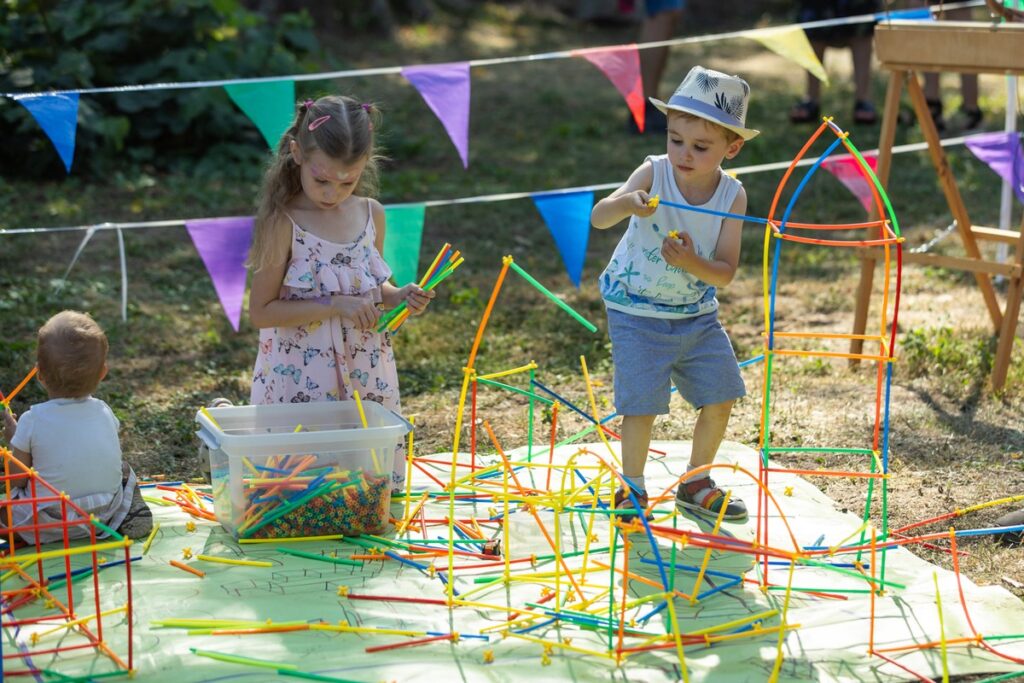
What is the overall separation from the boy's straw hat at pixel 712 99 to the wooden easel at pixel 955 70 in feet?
4.40

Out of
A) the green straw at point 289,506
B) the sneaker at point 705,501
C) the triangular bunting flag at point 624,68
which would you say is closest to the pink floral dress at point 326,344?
the green straw at point 289,506

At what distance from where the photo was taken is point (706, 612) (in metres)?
2.80

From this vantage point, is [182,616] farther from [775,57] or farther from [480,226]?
[775,57]

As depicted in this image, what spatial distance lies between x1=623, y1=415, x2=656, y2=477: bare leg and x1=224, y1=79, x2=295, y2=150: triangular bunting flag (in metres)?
1.58

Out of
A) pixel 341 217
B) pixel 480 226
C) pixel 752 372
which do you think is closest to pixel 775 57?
pixel 480 226

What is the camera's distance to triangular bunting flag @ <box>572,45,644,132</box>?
14.8 feet

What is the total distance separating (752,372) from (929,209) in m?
2.70

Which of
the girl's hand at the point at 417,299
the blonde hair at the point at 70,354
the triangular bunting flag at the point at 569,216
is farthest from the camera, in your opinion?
the triangular bunting flag at the point at 569,216

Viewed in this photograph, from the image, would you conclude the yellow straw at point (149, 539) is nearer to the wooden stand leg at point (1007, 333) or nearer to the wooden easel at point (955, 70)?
the wooden easel at point (955, 70)

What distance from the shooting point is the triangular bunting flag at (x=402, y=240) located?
4.07 m

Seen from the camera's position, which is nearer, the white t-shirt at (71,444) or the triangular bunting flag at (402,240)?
the white t-shirt at (71,444)

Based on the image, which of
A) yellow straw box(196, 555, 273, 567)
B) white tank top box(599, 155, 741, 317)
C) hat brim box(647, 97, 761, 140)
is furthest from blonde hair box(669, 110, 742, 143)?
yellow straw box(196, 555, 273, 567)

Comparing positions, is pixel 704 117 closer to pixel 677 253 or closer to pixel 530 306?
pixel 677 253

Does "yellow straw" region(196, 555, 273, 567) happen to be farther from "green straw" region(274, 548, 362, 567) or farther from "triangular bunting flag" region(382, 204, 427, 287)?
"triangular bunting flag" region(382, 204, 427, 287)
